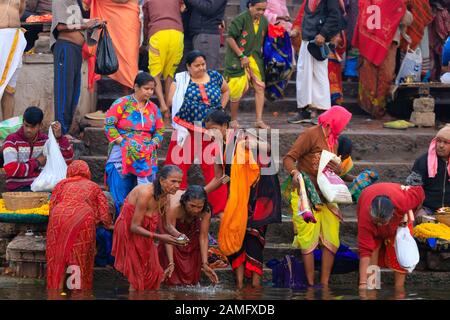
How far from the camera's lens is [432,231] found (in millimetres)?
13102

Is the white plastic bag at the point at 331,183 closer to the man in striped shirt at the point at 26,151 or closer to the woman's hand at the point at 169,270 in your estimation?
the woman's hand at the point at 169,270

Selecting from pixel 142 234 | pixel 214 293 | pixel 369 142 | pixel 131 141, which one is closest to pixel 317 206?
pixel 214 293

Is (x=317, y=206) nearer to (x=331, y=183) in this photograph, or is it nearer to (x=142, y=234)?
(x=331, y=183)

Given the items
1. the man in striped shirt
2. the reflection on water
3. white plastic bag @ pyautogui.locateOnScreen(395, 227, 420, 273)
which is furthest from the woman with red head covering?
the man in striped shirt

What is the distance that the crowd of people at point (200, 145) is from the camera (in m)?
12.4

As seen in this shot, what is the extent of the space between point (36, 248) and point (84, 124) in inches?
98.6

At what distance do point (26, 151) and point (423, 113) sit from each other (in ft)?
15.0

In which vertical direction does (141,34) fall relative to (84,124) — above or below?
above

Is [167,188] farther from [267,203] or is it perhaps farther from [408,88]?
[408,88]

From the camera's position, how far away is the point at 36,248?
42.1 ft

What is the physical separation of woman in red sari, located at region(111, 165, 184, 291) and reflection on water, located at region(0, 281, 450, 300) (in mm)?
166
